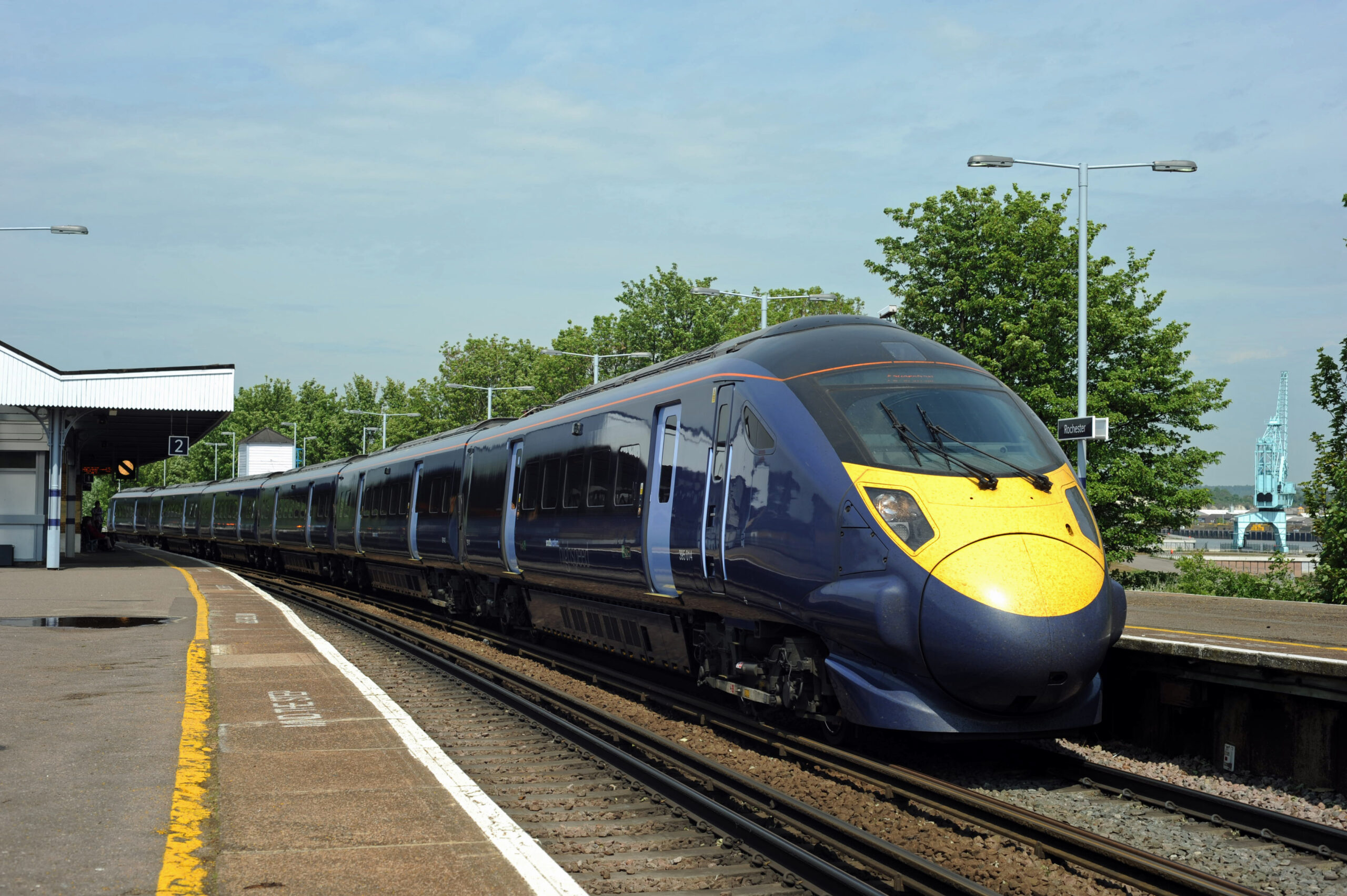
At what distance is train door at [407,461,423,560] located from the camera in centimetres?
2256

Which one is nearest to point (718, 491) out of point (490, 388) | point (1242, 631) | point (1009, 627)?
point (1009, 627)

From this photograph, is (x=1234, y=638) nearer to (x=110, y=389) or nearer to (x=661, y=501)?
(x=661, y=501)

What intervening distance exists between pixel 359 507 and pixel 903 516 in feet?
69.1

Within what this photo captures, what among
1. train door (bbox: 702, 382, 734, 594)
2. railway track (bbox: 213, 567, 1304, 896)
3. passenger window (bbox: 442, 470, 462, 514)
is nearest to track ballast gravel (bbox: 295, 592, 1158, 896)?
railway track (bbox: 213, 567, 1304, 896)

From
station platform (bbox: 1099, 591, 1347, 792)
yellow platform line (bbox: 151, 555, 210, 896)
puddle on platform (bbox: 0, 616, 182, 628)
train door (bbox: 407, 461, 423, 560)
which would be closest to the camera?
yellow platform line (bbox: 151, 555, 210, 896)

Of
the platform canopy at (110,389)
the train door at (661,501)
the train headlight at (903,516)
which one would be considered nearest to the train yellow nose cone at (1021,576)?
the train headlight at (903,516)

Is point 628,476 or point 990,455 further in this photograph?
point 628,476

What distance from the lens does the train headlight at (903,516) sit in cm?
811

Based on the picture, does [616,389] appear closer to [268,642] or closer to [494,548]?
[494,548]

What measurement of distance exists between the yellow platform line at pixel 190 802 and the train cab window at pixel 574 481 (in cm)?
435

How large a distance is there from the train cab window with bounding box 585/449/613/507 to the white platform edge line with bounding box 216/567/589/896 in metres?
2.97

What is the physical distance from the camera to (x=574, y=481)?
14219 mm

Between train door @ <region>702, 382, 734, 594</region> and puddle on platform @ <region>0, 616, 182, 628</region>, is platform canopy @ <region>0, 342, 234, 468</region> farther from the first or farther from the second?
train door @ <region>702, 382, 734, 594</region>

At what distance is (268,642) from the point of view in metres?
16.4
